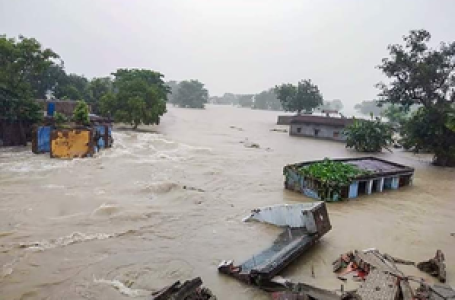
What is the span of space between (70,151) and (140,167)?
13.0 feet

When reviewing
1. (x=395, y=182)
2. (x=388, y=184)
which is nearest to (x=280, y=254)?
(x=388, y=184)

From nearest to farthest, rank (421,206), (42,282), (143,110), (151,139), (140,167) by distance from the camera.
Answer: (42,282), (421,206), (140,167), (151,139), (143,110)

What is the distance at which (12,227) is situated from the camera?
365 inches

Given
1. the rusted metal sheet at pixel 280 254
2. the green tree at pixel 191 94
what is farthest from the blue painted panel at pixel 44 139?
the green tree at pixel 191 94

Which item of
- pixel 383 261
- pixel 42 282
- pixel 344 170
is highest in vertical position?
pixel 344 170

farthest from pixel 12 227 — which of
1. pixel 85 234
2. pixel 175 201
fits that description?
pixel 175 201

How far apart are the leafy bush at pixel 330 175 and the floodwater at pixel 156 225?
58 cm

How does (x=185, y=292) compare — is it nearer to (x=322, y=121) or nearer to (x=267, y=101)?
(x=322, y=121)

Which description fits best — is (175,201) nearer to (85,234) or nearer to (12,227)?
(85,234)

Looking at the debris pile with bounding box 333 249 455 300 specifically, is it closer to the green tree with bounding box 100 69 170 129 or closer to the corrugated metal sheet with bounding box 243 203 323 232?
the corrugated metal sheet with bounding box 243 203 323 232

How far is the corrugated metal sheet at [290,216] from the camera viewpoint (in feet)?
28.4

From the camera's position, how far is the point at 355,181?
1394 cm

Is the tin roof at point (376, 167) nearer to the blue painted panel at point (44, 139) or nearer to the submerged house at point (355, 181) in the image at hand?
the submerged house at point (355, 181)

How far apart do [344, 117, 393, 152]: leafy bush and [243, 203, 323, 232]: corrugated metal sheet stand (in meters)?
21.8
